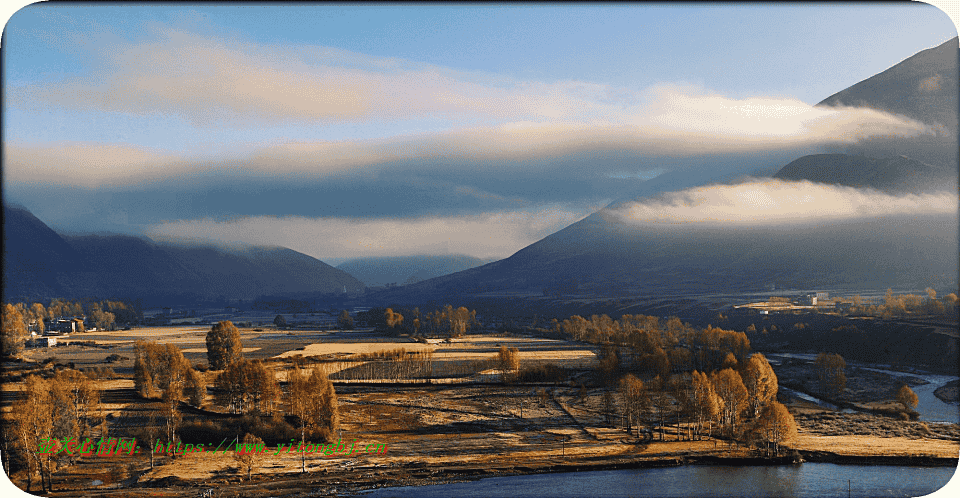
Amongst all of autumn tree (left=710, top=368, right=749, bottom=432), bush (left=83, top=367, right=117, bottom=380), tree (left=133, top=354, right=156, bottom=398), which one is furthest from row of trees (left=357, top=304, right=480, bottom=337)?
autumn tree (left=710, top=368, right=749, bottom=432)

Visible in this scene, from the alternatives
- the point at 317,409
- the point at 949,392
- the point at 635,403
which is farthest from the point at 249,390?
the point at 949,392

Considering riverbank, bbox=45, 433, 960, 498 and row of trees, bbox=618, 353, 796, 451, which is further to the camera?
row of trees, bbox=618, 353, 796, 451

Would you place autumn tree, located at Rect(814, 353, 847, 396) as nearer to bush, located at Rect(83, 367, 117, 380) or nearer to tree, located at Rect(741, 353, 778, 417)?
tree, located at Rect(741, 353, 778, 417)

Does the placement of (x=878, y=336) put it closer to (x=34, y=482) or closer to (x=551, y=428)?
(x=551, y=428)

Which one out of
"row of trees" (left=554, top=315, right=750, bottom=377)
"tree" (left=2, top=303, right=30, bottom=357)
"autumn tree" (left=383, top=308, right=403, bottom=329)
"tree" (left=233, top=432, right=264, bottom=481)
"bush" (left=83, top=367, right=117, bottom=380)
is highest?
"tree" (left=2, top=303, right=30, bottom=357)

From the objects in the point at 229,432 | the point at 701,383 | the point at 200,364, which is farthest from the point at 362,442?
the point at 200,364

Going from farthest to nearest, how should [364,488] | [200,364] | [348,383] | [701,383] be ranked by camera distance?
[200,364] → [348,383] → [701,383] → [364,488]
